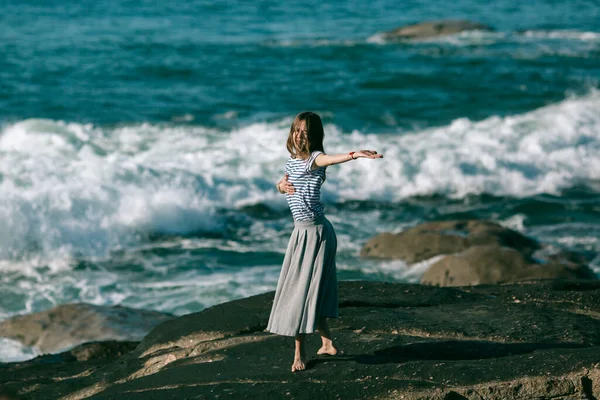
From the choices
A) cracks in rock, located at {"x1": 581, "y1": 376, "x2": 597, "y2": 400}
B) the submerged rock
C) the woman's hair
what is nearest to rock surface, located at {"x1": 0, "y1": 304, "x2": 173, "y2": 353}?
the submerged rock

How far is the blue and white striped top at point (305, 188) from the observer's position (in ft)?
19.3

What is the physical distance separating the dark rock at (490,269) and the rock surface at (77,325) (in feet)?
10.9

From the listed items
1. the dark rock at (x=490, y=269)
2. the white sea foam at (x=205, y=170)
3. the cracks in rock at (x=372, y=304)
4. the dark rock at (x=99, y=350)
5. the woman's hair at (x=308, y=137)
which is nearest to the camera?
the woman's hair at (x=308, y=137)

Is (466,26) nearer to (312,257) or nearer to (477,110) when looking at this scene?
(477,110)

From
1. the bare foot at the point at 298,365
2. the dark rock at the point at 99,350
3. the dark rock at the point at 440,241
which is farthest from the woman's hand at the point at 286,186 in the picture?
the dark rock at the point at 440,241

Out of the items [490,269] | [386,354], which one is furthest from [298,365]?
[490,269]

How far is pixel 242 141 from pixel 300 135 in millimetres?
15007

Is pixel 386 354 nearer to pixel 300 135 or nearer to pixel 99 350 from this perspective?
pixel 300 135

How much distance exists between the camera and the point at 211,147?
2039 centimetres

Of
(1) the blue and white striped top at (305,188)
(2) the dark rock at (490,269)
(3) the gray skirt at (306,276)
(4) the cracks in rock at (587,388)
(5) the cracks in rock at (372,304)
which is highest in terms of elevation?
(1) the blue and white striped top at (305,188)

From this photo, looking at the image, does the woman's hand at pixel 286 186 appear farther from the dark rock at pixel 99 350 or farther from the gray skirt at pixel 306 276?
the dark rock at pixel 99 350

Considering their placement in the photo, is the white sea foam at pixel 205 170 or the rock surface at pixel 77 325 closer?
the rock surface at pixel 77 325

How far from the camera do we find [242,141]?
2077 centimetres

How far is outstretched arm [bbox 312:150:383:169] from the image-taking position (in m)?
5.50
